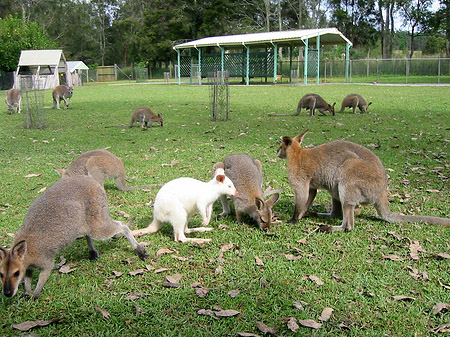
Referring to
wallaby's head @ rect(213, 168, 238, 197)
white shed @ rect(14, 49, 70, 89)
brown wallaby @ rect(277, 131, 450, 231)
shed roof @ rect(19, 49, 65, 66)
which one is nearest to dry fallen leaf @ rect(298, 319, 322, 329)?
brown wallaby @ rect(277, 131, 450, 231)

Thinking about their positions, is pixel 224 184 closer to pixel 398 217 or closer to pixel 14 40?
pixel 398 217

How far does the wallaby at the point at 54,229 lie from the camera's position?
311 centimetres

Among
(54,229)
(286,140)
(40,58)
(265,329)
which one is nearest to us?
(265,329)

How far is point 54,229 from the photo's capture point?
3430 millimetres

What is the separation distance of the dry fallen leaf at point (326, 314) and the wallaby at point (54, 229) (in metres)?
1.74

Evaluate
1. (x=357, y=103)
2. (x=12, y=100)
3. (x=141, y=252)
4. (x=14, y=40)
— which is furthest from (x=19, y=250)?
(x=14, y=40)

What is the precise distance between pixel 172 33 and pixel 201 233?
51822mm

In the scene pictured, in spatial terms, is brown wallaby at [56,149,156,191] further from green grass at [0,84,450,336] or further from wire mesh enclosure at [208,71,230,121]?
wire mesh enclosure at [208,71,230,121]

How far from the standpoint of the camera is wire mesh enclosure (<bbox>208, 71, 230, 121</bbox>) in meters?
12.3

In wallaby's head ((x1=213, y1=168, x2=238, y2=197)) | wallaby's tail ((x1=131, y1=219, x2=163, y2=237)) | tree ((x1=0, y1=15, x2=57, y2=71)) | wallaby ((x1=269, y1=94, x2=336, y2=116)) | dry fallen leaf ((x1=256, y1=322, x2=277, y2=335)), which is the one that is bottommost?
dry fallen leaf ((x1=256, y1=322, x2=277, y2=335))

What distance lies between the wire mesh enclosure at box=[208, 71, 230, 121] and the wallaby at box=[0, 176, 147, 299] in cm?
882

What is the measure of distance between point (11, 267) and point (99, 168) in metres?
2.73

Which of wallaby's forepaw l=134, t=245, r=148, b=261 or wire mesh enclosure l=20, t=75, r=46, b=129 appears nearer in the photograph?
wallaby's forepaw l=134, t=245, r=148, b=261

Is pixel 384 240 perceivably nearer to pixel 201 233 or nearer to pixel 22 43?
pixel 201 233
